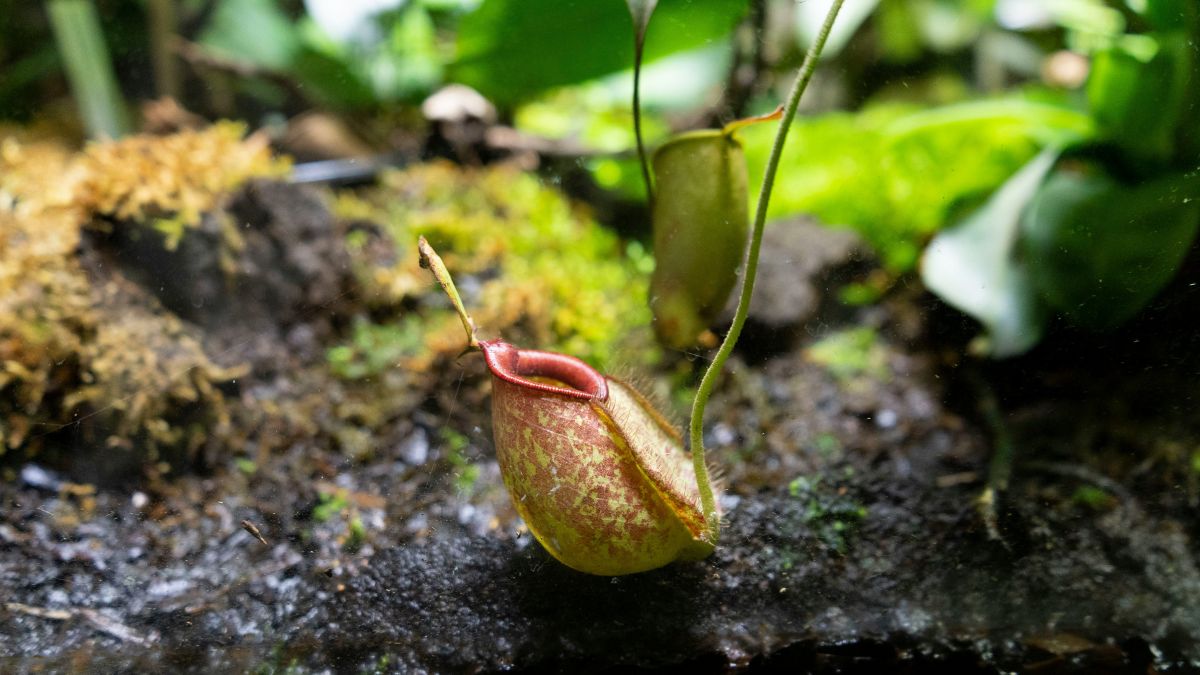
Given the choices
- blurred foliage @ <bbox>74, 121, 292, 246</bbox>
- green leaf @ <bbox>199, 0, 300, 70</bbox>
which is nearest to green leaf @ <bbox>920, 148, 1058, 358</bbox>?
blurred foliage @ <bbox>74, 121, 292, 246</bbox>

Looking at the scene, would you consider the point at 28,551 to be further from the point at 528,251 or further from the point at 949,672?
the point at 949,672

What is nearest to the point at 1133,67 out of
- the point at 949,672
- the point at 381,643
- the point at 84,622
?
the point at 949,672

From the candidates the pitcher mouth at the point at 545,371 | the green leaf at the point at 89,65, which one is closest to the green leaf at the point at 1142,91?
the pitcher mouth at the point at 545,371

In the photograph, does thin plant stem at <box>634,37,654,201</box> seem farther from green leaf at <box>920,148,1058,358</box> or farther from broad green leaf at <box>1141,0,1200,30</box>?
broad green leaf at <box>1141,0,1200,30</box>

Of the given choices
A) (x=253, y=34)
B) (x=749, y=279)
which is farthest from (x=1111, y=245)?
(x=253, y=34)

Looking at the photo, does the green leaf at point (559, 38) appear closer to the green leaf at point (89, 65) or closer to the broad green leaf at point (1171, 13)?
the broad green leaf at point (1171, 13)
